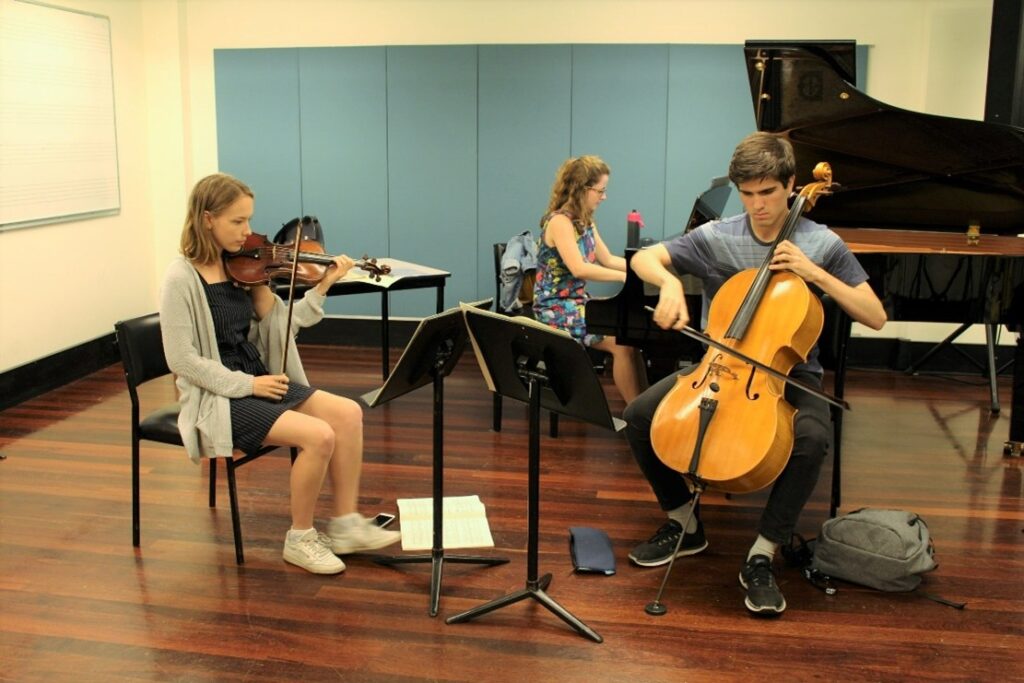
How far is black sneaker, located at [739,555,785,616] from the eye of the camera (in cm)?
312

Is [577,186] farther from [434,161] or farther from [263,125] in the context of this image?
[263,125]

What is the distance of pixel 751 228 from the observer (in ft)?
11.2

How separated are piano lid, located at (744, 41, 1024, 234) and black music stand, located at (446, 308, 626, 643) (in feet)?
5.77

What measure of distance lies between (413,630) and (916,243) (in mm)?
2733

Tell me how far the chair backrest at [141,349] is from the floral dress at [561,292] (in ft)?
5.64

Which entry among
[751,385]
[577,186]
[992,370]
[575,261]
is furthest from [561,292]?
[992,370]

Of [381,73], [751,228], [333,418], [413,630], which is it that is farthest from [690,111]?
[413,630]

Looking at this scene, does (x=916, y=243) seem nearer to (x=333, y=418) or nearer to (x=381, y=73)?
(x=333, y=418)

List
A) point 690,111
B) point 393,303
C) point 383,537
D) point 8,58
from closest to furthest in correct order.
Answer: point 383,537, point 8,58, point 690,111, point 393,303

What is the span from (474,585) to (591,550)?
0.42m

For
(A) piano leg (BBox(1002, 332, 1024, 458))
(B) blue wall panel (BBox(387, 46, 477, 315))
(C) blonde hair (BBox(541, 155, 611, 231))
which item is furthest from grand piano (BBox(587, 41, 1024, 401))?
(B) blue wall panel (BBox(387, 46, 477, 315))

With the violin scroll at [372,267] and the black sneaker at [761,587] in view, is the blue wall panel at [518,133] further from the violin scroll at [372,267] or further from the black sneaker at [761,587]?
the black sneaker at [761,587]

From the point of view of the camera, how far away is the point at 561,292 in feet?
15.4

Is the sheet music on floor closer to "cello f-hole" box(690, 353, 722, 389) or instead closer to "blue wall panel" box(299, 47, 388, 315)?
"cello f-hole" box(690, 353, 722, 389)
